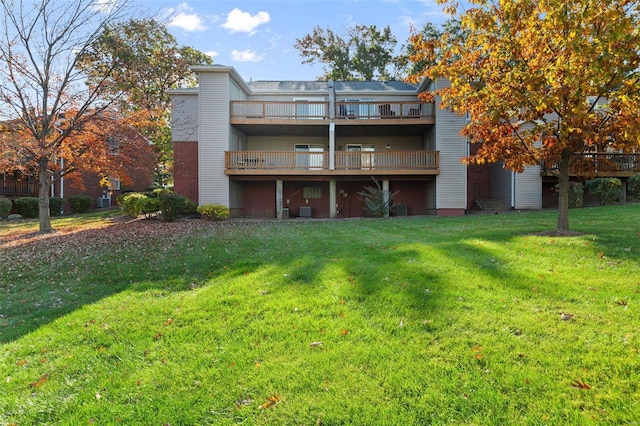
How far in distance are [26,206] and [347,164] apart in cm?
1885

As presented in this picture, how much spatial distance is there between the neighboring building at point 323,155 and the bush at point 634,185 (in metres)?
3.67

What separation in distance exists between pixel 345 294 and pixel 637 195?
20673 millimetres

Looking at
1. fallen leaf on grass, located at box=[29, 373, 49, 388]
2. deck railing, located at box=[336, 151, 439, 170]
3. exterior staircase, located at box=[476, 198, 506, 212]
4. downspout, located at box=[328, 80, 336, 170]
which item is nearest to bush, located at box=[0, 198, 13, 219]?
downspout, located at box=[328, 80, 336, 170]

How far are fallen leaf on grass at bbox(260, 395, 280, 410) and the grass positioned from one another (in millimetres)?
12

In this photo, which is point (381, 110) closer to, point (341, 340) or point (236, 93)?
point (236, 93)

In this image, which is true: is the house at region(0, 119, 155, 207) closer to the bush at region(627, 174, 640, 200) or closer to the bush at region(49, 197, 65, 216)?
the bush at region(49, 197, 65, 216)

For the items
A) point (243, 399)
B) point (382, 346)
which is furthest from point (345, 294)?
point (243, 399)

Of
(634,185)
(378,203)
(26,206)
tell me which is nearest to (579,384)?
(378,203)

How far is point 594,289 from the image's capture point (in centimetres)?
480

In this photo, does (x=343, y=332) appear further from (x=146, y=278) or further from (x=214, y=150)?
(x=214, y=150)

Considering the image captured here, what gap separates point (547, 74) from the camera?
666 cm

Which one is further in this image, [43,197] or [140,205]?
[140,205]

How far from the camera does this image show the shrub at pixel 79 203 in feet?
79.3

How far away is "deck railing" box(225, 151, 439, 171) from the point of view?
18.6 m
